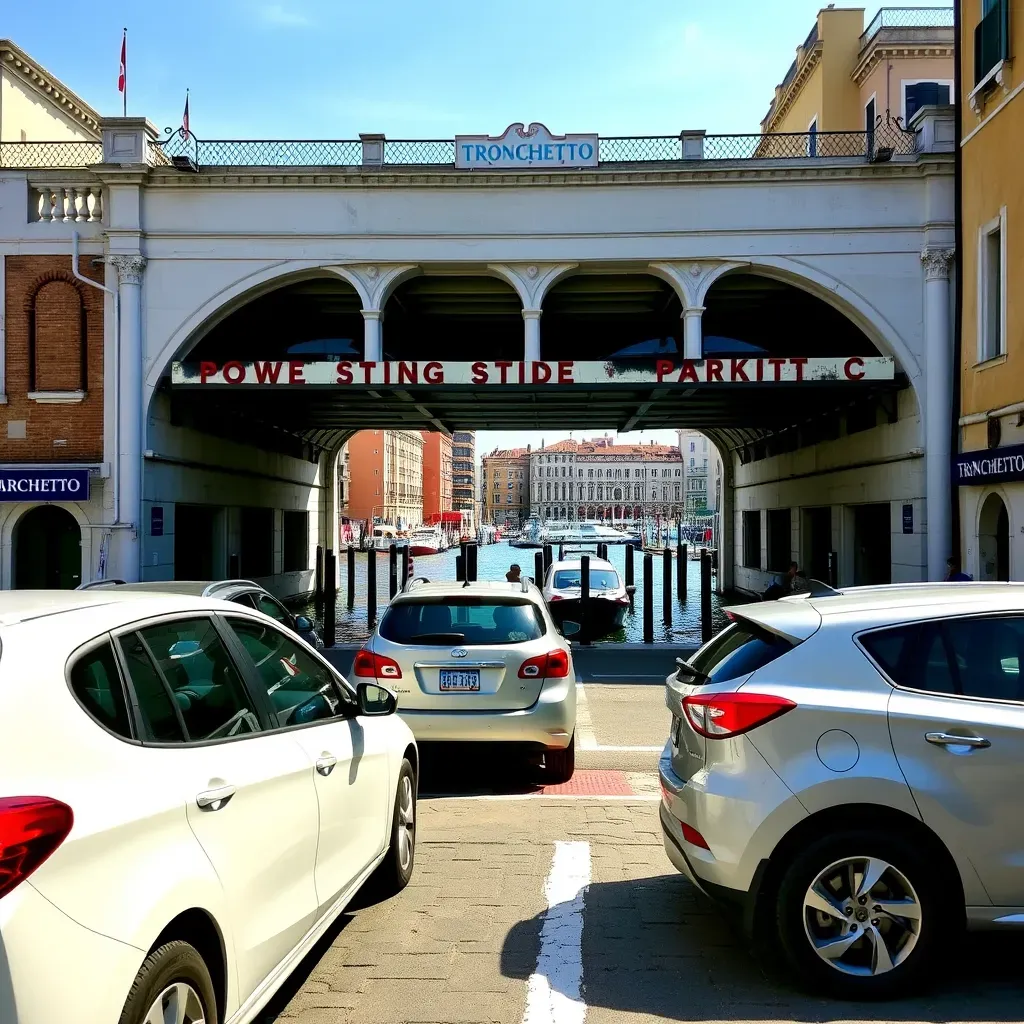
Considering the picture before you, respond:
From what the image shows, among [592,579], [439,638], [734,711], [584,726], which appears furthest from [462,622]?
[592,579]

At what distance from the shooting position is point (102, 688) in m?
2.91

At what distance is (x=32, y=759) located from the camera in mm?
2465

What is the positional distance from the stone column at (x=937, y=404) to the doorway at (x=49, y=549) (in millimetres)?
15659

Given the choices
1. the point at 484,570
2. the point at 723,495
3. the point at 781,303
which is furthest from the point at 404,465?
the point at 781,303

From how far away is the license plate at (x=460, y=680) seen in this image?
7.73m

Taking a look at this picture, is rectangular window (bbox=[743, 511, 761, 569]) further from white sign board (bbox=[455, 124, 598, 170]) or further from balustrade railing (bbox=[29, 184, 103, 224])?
balustrade railing (bbox=[29, 184, 103, 224])

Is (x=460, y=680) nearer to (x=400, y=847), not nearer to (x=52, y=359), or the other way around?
(x=400, y=847)

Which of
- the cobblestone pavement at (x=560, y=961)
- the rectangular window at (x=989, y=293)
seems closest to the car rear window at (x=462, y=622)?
the cobblestone pavement at (x=560, y=961)

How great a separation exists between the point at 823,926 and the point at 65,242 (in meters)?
18.6

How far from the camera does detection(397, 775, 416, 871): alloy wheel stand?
537 cm

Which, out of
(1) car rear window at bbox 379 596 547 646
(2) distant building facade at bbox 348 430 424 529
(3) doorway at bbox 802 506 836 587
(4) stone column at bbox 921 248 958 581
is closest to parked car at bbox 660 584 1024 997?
(1) car rear window at bbox 379 596 547 646

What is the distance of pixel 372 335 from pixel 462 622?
11625 mm

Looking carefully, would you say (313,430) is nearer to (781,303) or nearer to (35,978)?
(781,303)

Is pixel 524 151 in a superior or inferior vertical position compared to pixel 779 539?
superior
